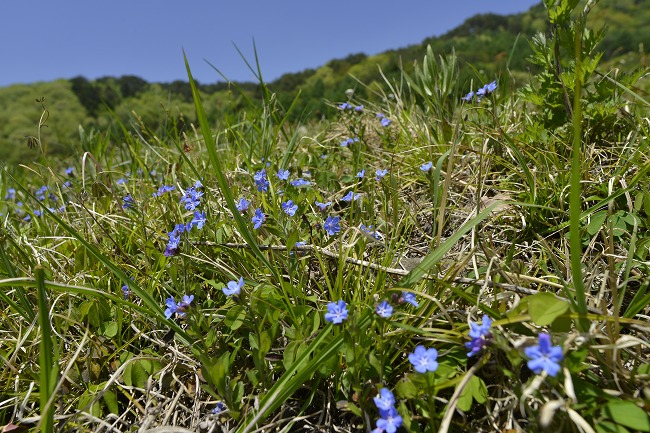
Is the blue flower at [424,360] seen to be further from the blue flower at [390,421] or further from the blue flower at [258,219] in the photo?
the blue flower at [258,219]

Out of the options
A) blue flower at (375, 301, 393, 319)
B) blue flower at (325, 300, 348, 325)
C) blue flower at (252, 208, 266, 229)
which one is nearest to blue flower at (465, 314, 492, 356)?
blue flower at (375, 301, 393, 319)

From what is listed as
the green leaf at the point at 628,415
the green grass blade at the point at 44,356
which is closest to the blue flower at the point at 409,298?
the green leaf at the point at 628,415

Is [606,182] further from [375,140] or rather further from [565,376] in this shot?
[375,140]

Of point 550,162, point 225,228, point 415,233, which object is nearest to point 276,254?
point 225,228

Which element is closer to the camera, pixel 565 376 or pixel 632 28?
pixel 565 376

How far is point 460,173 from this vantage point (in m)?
2.43

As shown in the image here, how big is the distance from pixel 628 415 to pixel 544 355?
24 cm

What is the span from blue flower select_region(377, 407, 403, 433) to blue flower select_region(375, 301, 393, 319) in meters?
0.25

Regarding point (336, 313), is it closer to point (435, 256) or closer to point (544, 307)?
point (435, 256)

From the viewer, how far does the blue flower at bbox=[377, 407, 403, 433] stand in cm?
109

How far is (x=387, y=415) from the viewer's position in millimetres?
1130

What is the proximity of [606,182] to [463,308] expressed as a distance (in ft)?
3.30

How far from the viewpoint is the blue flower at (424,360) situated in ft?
3.69

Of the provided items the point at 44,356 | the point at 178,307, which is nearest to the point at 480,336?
the point at 178,307
